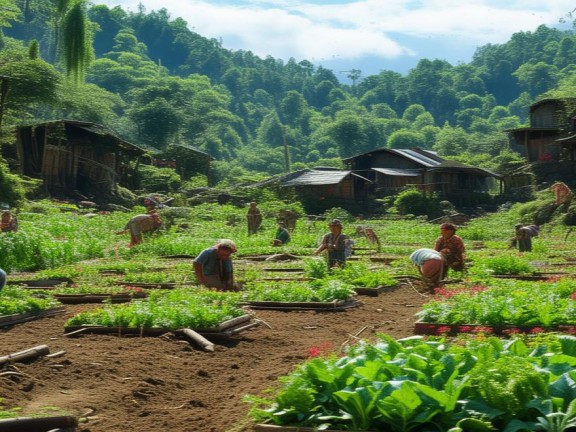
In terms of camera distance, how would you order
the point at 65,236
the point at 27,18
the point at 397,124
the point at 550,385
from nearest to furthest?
1. the point at 550,385
2. the point at 65,236
3. the point at 397,124
4. the point at 27,18

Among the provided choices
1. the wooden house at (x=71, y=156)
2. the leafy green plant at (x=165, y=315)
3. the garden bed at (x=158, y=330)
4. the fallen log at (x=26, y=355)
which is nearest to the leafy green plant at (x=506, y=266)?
the leafy green plant at (x=165, y=315)

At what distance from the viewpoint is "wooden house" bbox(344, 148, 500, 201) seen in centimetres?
6119

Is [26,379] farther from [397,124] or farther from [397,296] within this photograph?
[397,124]

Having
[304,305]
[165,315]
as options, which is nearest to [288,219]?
[304,305]

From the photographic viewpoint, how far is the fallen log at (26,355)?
7979 mm

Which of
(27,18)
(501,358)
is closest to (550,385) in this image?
(501,358)

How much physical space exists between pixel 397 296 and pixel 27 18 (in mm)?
146209

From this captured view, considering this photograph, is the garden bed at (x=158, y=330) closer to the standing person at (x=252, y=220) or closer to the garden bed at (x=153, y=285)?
the garden bed at (x=153, y=285)

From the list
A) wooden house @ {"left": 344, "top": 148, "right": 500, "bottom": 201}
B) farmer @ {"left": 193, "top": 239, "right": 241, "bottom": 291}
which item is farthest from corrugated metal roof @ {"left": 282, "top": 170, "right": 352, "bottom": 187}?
farmer @ {"left": 193, "top": 239, "right": 241, "bottom": 291}

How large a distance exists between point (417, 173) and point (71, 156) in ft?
85.7

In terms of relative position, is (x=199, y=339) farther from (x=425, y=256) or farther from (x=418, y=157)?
(x=418, y=157)

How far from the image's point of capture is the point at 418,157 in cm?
6762

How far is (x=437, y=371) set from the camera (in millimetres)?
5590

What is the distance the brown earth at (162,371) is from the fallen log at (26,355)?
6 cm
